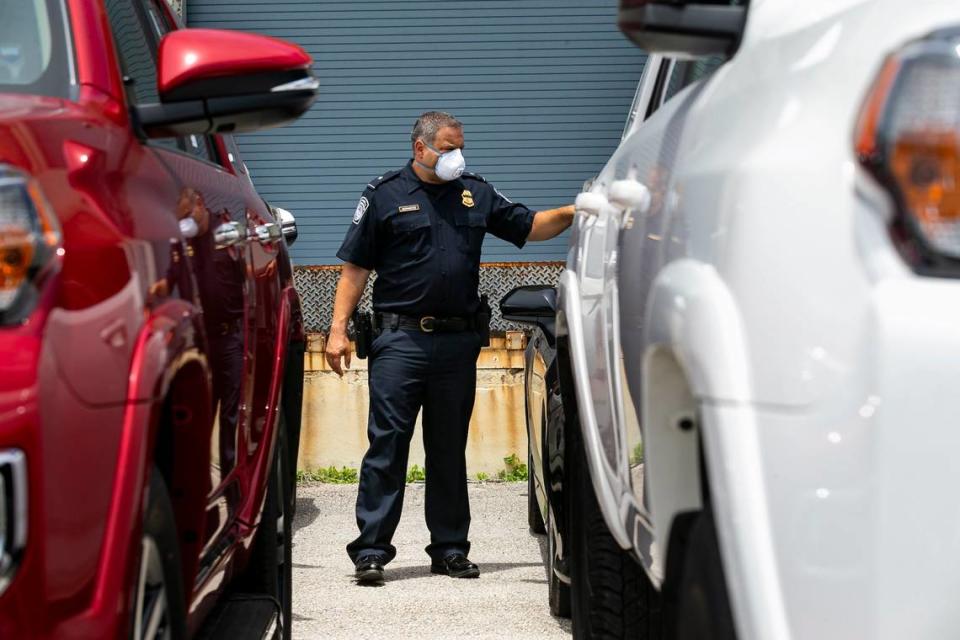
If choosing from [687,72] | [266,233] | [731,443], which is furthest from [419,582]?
[731,443]

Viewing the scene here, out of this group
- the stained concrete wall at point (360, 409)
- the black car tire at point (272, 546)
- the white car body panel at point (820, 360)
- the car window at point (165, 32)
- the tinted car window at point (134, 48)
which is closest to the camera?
the white car body panel at point (820, 360)

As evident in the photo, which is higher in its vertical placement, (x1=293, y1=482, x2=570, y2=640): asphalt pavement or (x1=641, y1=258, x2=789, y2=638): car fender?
(x1=641, y1=258, x2=789, y2=638): car fender

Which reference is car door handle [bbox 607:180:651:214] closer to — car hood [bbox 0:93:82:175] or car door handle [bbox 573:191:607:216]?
car door handle [bbox 573:191:607:216]

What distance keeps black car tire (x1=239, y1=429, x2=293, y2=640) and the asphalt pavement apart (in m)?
1.13

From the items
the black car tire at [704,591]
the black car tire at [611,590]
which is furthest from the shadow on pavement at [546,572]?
the black car tire at [704,591]

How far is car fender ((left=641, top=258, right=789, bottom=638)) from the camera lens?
1878 mm

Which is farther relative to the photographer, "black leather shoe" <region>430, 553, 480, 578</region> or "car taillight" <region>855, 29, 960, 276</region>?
"black leather shoe" <region>430, 553, 480, 578</region>

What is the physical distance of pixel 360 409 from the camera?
9.49 meters

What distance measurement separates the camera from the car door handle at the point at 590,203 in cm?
379

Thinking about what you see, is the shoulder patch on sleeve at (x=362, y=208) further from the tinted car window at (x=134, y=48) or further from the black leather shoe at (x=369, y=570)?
the tinted car window at (x=134, y=48)

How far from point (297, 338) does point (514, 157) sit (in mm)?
6912

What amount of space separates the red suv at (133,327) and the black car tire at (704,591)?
0.77m

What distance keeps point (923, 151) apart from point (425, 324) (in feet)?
18.7

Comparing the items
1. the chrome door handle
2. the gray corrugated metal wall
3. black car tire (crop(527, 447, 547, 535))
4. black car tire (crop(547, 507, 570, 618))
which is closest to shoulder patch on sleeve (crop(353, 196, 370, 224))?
black car tire (crop(527, 447, 547, 535))
